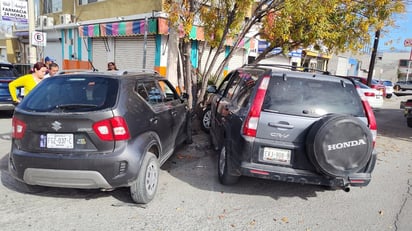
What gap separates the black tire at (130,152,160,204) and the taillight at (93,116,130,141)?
0.49 metres

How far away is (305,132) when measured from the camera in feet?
11.3

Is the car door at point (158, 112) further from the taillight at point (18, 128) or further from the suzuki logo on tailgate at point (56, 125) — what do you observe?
the taillight at point (18, 128)

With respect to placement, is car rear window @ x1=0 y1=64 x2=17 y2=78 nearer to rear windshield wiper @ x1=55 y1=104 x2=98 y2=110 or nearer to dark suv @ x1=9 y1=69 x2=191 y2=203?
dark suv @ x1=9 y1=69 x2=191 y2=203

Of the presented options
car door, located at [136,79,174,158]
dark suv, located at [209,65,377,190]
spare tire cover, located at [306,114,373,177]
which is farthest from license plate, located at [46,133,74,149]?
spare tire cover, located at [306,114,373,177]

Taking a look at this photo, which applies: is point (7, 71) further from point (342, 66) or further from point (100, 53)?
point (342, 66)

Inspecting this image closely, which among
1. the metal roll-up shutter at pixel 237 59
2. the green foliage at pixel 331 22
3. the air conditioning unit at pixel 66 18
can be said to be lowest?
the metal roll-up shutter at pixel 237 59

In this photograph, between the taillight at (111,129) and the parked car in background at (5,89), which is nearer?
the taillight at (111,129)

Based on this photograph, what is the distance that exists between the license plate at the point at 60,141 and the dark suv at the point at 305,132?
193 cm

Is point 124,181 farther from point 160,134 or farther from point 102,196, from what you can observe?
point 160,134

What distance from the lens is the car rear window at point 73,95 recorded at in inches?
128

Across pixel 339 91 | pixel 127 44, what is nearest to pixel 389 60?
pixel 127 44

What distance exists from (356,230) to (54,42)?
64.9 ft

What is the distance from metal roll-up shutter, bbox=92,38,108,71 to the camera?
1427 cm

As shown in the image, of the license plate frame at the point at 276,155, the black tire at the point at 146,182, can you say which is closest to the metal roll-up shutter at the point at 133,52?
the black tire at the point at 146,182
